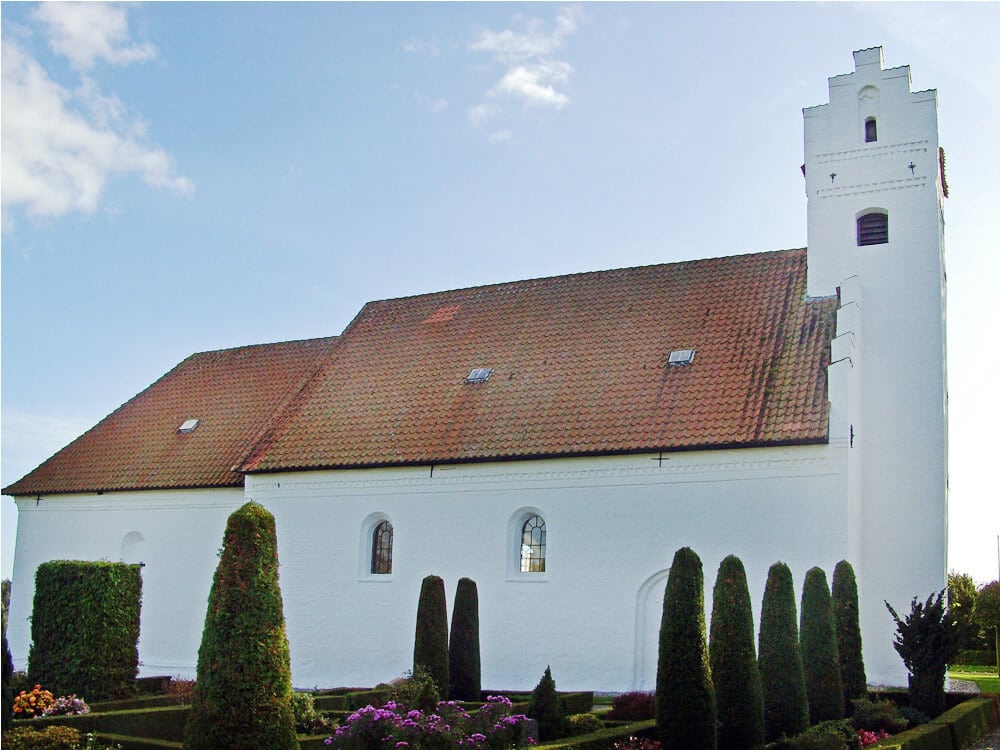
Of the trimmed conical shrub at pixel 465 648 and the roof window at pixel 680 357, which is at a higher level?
the roof window at pixel 680 357

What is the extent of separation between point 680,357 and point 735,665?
9.87 meters

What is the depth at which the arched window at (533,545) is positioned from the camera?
2138 centimetres

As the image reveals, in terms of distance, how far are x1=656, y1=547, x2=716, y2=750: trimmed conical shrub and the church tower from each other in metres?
7.12

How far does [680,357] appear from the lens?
72.7 ft

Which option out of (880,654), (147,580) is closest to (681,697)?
(880,654)

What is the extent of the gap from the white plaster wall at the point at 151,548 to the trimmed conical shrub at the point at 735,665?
580 inches

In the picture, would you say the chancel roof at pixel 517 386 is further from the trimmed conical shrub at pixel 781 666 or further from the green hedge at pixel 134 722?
the green hedge at pixel 134 722

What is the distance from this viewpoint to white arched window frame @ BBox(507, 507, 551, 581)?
21.3 metres

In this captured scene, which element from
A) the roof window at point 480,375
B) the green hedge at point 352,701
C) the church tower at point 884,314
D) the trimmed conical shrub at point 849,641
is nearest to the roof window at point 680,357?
the church tower at point 884,314

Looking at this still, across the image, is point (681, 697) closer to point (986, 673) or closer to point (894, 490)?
point (894, 490)

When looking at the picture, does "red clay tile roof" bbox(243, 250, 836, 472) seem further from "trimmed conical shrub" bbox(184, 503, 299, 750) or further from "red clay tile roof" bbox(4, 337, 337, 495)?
"trimmed conical shrub" bbox(184, 503, 299, 750)

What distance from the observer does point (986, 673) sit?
32.0m

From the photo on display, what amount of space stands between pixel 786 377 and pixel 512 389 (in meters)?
6.16

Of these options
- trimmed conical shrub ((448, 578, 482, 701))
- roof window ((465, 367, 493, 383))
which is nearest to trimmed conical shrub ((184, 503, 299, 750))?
trimmed conical shrub ((448, 578, 482, 701))
